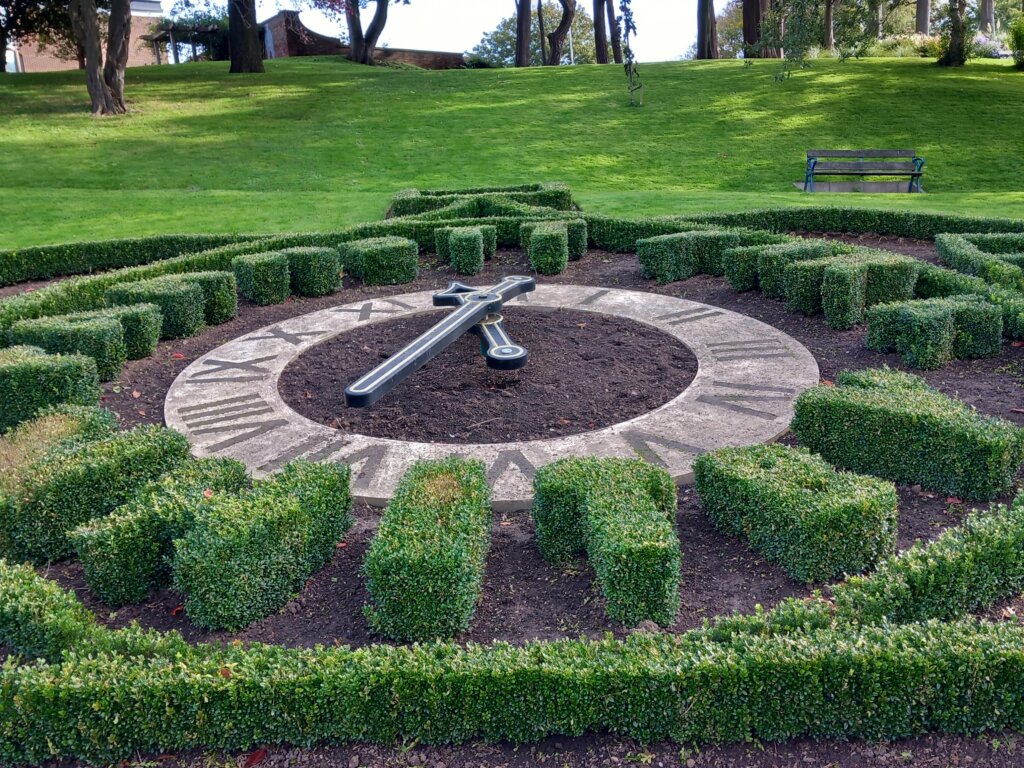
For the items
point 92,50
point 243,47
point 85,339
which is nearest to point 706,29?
point 243,47

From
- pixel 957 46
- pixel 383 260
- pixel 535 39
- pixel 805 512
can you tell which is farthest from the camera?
pixel 535 39

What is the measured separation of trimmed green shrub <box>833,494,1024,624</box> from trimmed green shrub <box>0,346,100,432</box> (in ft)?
20.3

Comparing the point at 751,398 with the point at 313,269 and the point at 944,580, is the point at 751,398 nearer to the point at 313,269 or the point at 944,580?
the point at 944,580

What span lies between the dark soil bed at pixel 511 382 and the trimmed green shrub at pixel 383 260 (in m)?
2.15

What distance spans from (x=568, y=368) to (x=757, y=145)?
17029 mm

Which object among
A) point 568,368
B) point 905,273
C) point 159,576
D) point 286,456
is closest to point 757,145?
point 905,273

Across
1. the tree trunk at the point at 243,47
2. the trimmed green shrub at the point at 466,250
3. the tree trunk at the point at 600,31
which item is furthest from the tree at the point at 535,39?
the trimmed green shrub at the point at 466,250

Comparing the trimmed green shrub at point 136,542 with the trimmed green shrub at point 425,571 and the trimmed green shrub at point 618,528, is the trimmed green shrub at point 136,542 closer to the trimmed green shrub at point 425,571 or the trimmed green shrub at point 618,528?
the trimmed green shrub at point 425,571

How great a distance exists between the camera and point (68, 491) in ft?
18.0

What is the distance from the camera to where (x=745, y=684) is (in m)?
3.70

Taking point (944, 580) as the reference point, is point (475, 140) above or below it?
above

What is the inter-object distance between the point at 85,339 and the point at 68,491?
3369mm

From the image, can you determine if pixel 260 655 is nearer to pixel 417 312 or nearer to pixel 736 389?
pixel 736 389

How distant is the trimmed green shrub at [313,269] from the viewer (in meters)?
11.2
